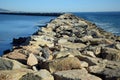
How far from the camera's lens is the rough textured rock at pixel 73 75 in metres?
4.24

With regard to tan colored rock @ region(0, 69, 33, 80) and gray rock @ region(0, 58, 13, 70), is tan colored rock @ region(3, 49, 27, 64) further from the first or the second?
tan colored rock @ region(0, 69, 33, 80)

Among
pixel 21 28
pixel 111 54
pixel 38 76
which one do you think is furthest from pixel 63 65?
pixel 21 28

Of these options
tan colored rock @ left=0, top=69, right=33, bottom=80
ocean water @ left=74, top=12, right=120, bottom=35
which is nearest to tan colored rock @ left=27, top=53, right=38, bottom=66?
tan colored rock @ left=0, top=69, right=33, bottom=80

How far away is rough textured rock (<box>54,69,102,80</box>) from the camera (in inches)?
167

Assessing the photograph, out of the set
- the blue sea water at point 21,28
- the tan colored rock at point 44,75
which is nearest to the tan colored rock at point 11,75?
the tan colored rock at point 44,75

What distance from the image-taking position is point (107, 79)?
452 centimetres

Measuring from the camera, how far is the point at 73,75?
432cm

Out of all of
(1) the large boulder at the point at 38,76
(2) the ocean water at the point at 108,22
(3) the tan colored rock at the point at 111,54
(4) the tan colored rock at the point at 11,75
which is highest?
(4) the tan colored rock at the point at 11,75

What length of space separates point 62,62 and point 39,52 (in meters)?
1.55

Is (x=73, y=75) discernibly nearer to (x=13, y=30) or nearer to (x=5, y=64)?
(x=5, y=64)

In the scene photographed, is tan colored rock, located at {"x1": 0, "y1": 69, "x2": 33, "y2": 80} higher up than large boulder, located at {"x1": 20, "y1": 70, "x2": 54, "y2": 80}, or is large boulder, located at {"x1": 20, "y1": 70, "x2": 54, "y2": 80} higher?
tan colored rock, located at {"x1": 0, "y1": 69, "x2": 33, "y2": 80}

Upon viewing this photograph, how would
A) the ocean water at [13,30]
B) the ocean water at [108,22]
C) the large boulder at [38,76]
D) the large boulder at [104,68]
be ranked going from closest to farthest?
1. the large boulder at [38,76]
2. the large boulder at [104,68]
3. the ocean water at [13,30]
4. the ocean water at [108,22]

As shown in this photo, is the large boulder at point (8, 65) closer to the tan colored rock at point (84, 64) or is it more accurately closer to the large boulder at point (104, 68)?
the tan colored rock at point (84, 64)

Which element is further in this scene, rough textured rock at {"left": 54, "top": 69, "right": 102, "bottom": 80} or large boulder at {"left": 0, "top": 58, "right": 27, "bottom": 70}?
large boulder at {"left": 0, "top": 58, "right": 27, "bottom": 70}
